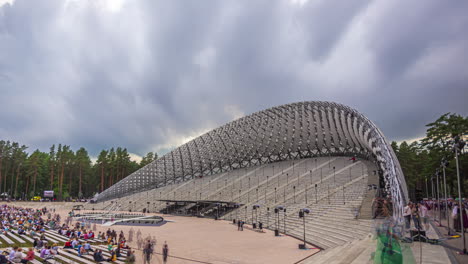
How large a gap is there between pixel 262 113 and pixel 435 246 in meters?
54.6

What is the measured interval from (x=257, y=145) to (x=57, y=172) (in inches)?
2789

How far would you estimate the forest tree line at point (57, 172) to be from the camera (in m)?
87.2

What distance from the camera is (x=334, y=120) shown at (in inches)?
2144

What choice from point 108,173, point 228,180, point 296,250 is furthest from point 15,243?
point 108,173

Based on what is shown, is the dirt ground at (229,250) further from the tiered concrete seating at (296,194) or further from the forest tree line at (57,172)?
the forest tree line at (57,172)

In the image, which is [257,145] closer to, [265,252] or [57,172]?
[265,252]

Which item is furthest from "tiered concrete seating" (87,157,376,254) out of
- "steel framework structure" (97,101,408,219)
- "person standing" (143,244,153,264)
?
"person standing" (143,244,153,264)

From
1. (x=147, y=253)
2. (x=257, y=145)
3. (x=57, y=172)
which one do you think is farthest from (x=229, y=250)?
(x=57, y=172)

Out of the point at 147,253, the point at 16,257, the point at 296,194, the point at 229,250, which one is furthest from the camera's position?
the point at 296,194

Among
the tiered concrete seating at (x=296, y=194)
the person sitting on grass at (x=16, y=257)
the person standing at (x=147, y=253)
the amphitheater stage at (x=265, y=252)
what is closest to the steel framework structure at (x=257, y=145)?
the tiered concrete seating at (x=296, y=194)

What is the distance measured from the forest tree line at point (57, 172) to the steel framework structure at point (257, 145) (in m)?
22.9

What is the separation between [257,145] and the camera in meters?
73.6

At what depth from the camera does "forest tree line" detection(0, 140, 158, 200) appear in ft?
286

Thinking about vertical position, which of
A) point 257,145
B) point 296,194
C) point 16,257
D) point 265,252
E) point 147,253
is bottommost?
point 265,252
